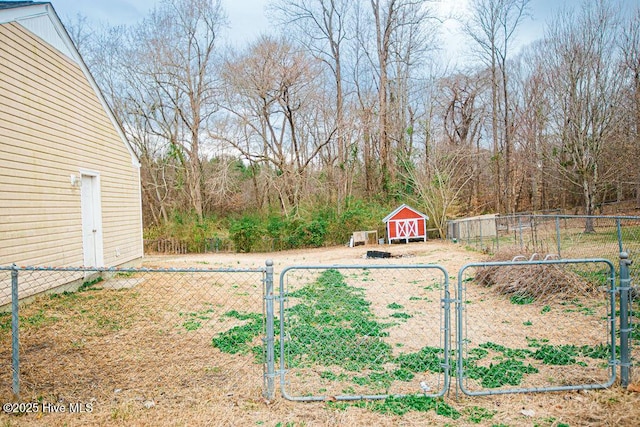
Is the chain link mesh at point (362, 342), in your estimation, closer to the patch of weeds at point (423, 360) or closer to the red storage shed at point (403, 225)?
the patch of weeds at point (423, 360)

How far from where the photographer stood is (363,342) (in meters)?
4.88

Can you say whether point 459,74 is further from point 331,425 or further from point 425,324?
point 331,425

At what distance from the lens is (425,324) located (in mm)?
5781

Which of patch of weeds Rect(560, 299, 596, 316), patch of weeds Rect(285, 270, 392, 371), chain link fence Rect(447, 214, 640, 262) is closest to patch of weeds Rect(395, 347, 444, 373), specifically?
patch of weeds Rect(285, 270, 392, 371)

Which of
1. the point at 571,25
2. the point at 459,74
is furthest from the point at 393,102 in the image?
the point at 571,25

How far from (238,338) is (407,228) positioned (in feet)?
50.7

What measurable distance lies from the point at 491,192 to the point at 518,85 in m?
7.49

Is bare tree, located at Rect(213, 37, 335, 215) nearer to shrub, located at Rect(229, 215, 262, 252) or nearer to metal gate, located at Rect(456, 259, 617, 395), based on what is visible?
shrub, located at Rect(229, 215, 262, 252)

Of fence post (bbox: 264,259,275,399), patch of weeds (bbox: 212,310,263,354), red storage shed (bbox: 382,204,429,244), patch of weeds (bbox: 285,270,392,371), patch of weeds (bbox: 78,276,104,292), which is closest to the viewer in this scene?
fence post (bbox: 264,259,275,399)

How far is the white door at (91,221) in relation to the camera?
9.71 metres

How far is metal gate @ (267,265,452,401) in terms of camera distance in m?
3.55

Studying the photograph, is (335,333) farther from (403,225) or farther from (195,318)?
(403,225)

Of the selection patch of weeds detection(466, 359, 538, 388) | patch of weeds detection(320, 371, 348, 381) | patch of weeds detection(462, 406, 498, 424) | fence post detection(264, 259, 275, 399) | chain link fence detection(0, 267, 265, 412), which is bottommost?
patch of weeds detection(462, 406, 498, 424)

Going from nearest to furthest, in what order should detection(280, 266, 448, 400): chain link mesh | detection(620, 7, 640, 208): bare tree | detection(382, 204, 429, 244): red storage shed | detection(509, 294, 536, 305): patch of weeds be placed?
detection(280, 266, 448, 400): chain link mesh → detection(509, 294, 536, 305): patch of weeds → detection(620, 7, 640, 208): bare tree → detection(382, 204, 429, 244): red storage shed
